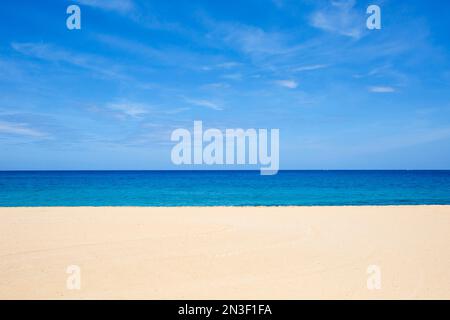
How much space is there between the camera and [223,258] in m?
7.44

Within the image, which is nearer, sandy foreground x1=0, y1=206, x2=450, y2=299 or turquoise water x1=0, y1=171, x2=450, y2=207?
sandy foreground x1=0, y1=206, x2=450, y2=299

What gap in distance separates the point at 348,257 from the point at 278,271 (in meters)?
2.22

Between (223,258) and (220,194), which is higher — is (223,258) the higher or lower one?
the higher one

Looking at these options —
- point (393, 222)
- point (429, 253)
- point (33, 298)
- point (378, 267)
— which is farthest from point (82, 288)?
point (393, 222)

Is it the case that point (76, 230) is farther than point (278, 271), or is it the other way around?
point (76, 230)

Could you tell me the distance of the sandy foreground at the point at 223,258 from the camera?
18.1ft

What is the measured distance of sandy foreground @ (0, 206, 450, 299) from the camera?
5.53 m

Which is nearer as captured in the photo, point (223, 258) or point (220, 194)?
point (223, 258)

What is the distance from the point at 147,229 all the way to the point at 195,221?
2.24 m

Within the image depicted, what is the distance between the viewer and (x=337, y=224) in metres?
12.2

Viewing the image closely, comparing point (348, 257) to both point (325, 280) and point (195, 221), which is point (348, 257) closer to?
point (325, 280)

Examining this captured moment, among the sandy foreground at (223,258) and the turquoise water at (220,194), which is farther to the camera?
the turquoise water at (220,194)

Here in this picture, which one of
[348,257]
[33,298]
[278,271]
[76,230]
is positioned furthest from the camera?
[76,230]
